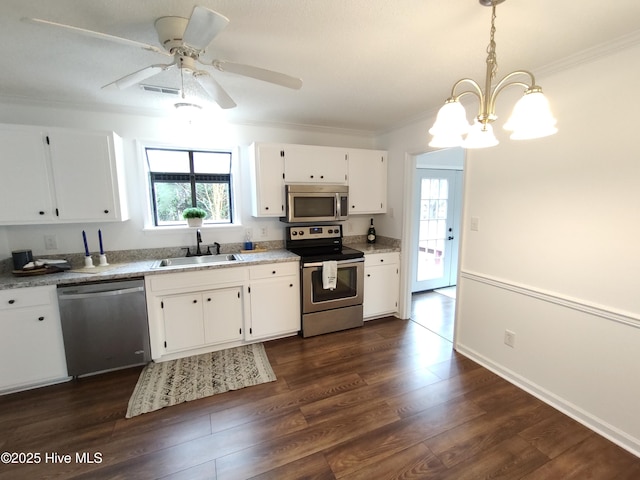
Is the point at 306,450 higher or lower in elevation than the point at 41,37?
lower

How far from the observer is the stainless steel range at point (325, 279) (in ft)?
10.3

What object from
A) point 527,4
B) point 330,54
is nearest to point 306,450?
point 330,54

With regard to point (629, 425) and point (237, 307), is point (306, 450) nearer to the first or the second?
point (237, 307)

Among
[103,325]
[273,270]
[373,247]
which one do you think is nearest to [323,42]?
[273,270]

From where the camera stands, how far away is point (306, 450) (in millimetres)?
1768

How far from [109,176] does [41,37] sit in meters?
1.25

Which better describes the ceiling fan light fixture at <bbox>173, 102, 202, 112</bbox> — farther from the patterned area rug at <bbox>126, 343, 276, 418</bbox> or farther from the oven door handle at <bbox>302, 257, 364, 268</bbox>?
the patterned area rug at <bbox>126, 343, 276, 418</bbox>

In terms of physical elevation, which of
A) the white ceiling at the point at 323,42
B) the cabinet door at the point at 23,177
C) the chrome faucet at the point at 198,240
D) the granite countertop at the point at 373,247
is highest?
the white ceiling at the point at 323,42

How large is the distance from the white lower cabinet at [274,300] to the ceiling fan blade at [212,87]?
5.21 ft

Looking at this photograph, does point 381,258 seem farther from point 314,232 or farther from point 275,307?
point 275,307

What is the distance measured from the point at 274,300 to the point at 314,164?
5.32 feet

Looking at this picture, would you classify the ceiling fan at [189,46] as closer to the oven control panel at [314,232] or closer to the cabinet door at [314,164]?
the cabinet door at [314,164]

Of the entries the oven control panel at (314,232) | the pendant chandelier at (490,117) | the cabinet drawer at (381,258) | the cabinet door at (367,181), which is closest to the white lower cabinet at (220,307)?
the oven control panel at (314,232)

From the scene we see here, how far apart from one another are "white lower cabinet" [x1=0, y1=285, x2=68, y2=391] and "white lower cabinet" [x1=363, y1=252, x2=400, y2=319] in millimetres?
2956
